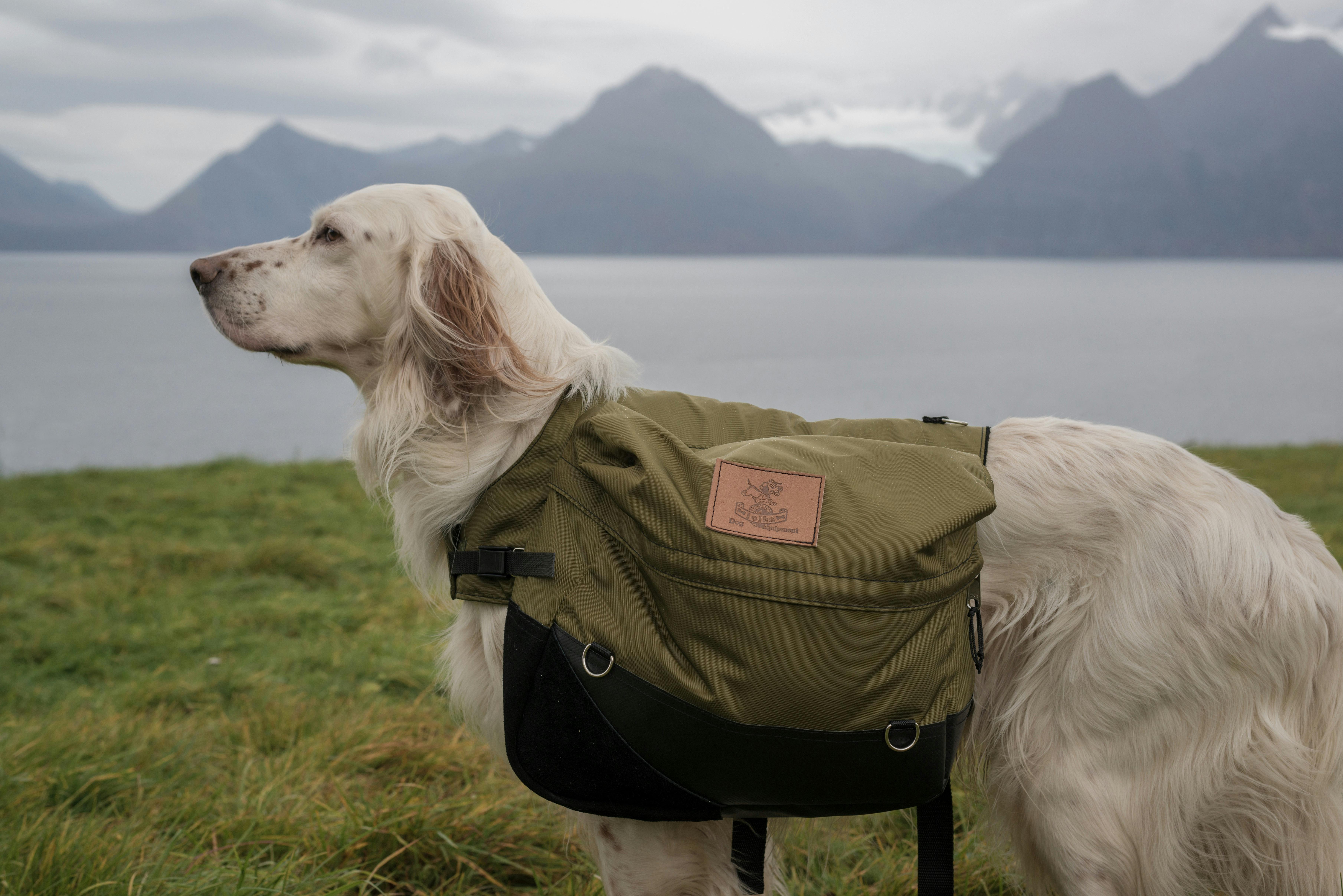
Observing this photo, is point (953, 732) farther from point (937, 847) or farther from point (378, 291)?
point (378, 291)

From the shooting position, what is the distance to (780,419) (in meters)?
2.15

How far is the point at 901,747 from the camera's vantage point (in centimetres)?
171

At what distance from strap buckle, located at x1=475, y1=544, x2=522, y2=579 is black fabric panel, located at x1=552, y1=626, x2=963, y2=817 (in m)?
0.19

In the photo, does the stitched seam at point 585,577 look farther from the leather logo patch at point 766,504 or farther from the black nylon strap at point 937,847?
the black nylon strap at point 937,847

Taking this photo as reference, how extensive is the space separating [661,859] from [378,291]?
1.53 metres

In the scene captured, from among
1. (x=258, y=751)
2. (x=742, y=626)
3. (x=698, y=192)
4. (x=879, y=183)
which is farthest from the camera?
(x=879, y=183)

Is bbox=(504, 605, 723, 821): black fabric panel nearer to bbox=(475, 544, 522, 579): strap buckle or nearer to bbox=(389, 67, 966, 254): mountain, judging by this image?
bbox=(475, 544, 522, 579): strap buckle

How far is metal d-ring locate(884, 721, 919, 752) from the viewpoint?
1.69 metres

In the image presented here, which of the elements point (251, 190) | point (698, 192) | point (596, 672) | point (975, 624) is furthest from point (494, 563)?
point (698, 192)

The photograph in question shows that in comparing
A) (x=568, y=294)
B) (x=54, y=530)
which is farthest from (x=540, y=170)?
(x=54, y=530)

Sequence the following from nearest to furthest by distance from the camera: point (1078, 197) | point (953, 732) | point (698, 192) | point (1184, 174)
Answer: point (953, 732), point (1184, 174), point (1078, 197), point (698, 192)

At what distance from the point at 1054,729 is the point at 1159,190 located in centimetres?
15019

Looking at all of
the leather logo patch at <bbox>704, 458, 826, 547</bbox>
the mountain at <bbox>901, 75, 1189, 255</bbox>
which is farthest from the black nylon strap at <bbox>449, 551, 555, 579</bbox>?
the mountain at <bbox>901, 75, 1189, 255</bbox>

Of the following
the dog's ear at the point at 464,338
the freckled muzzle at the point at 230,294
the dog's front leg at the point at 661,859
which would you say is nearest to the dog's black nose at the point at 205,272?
the freckled muzzle at the point at 230,294
